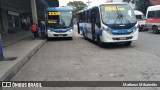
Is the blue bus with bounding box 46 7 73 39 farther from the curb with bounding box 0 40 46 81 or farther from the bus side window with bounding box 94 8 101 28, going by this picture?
the curb with bounding box 0 40 46 81

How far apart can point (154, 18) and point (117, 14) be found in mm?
11631

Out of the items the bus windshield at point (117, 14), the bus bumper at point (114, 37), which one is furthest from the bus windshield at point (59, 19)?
the bus bumper at point (114, 37)

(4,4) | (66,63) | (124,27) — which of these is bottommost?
(66,63)

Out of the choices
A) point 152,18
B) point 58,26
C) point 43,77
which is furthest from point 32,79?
point 152,18

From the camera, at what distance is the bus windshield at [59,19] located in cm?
2197

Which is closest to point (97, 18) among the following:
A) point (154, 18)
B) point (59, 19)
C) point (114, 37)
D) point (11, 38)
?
point (114, 37)

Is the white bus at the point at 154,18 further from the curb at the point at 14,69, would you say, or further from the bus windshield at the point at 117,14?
the curb at the point at 14,69

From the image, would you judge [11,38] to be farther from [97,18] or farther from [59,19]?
[97,18]

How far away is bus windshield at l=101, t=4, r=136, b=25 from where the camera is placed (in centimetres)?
1460

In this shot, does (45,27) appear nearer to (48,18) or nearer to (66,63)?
(48,18)

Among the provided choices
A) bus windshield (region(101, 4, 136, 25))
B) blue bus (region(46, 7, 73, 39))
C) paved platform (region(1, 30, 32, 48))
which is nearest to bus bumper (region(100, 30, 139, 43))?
bus windshield (region(101, 4, 136, 25))

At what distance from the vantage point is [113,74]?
7.98 m

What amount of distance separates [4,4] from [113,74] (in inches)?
913

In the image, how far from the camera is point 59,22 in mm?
22062
